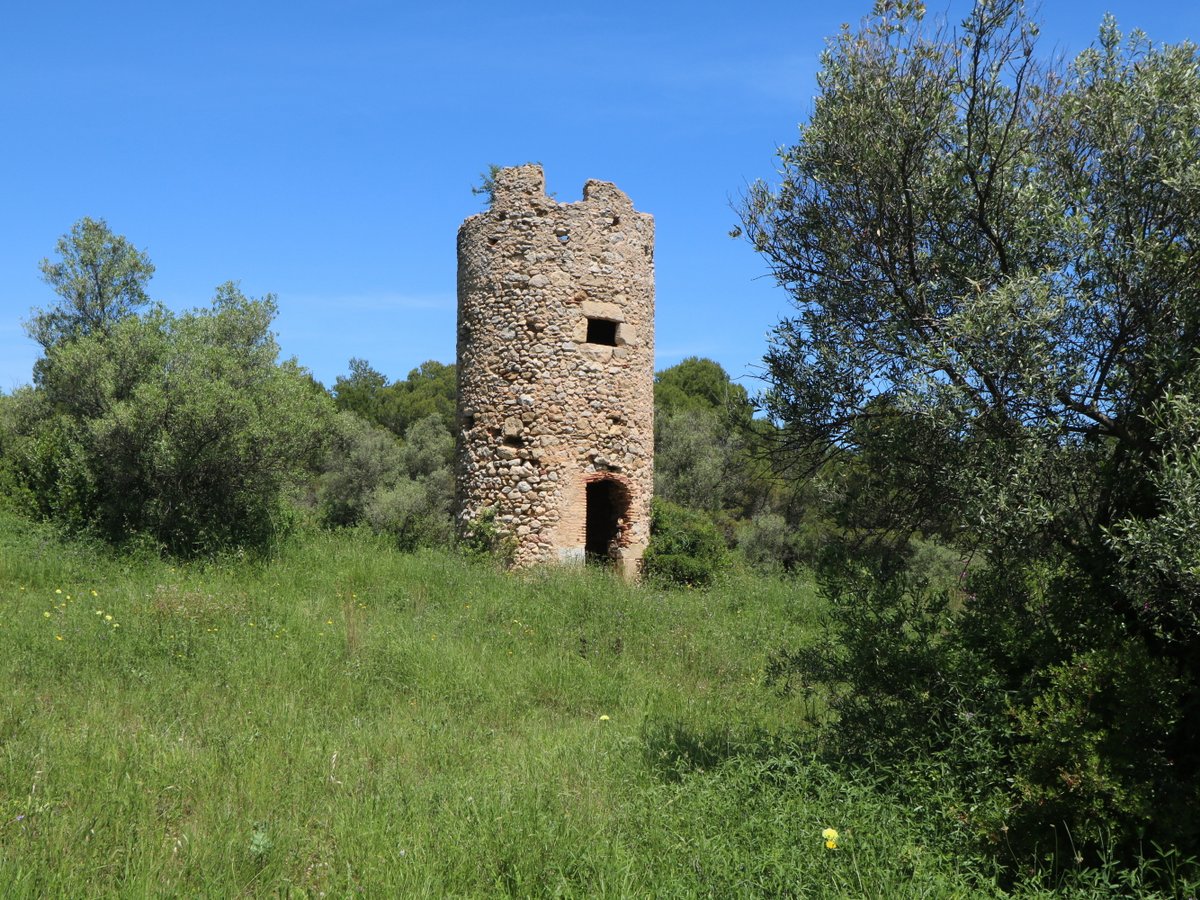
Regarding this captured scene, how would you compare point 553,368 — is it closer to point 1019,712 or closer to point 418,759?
point 418,759

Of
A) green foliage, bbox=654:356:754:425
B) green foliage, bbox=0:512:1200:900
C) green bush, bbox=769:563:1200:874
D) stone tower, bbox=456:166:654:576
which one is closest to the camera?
green foliage, bbox=0:512:1200:900

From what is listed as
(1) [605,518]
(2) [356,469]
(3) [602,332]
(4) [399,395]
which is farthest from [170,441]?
(4) [399,395]

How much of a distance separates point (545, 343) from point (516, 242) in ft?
5.27

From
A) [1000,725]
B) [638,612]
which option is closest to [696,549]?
[638,612]

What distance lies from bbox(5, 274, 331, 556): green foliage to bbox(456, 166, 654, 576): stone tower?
8.42 ft

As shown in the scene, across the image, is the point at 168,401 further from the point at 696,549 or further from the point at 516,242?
the point at 696,549

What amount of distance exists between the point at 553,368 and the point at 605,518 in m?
3.85

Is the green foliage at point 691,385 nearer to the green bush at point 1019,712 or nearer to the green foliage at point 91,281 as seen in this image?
the green foliage at point 91,281

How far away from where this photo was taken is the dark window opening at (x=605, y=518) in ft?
44.9

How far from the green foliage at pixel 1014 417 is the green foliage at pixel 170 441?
28.6 feet

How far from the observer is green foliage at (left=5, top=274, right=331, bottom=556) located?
11.9m

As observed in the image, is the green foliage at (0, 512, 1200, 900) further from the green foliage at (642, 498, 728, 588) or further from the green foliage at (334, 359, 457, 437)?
the green foliage at (334, 359, 457, 437)

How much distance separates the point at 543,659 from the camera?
8.73 m

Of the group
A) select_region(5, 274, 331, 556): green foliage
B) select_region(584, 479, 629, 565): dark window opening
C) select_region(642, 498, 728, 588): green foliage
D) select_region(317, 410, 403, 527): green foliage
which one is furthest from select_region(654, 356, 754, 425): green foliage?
select_region(5, 274, 331, 556): green foliage
